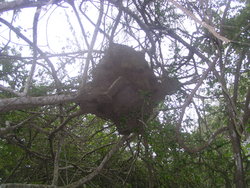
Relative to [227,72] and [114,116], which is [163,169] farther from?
[227,72]

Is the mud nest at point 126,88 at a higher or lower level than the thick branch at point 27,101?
higher

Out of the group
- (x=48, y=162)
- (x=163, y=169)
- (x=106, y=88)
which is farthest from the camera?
(x=48, y=162)

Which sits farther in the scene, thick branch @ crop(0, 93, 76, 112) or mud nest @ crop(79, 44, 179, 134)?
mud nest @ crop(79, 44, 179, 134)

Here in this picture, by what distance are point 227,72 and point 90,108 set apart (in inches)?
83.8

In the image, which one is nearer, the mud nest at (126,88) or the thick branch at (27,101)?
the thick branch at (27,101)

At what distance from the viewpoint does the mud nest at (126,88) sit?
379 centimetres

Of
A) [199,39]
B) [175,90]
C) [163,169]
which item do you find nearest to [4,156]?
[163,169]

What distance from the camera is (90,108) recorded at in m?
3.79

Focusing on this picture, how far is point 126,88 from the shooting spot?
3.85 meters

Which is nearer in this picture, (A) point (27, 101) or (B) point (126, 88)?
(A) point (27, 101)

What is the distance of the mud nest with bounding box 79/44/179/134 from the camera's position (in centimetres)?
379

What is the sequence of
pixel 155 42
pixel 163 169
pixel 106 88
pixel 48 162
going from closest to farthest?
1. pixel 106 88
2. pixel 163 169
3. pixel 155 42
4. pixel 48 162

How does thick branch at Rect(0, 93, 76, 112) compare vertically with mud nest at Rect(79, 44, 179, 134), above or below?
below

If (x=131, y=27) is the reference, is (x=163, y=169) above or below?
below
